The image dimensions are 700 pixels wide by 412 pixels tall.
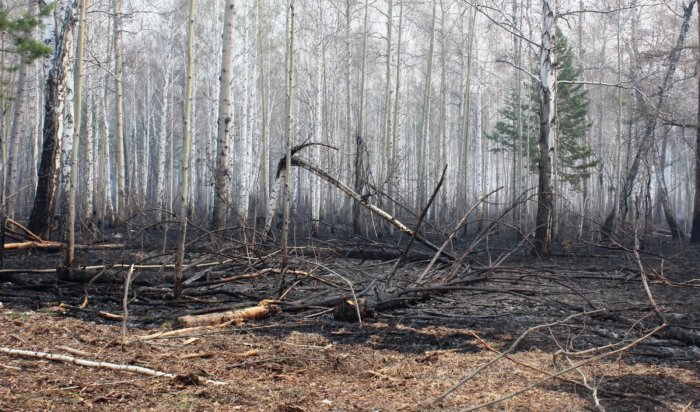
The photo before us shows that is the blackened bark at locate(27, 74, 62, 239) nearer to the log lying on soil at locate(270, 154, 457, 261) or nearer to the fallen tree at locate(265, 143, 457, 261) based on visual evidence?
the fallen tree at locate(265, 143, 457, 261)

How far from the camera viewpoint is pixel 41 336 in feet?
14.9

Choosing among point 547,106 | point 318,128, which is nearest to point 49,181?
point 547,106

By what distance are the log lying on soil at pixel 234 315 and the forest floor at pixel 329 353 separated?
8 centimetres

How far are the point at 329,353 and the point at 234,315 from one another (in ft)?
4.32

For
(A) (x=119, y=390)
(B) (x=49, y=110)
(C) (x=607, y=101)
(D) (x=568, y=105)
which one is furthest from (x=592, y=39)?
(A) (x=119, y=390)

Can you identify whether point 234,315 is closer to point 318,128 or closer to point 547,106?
point 547,106

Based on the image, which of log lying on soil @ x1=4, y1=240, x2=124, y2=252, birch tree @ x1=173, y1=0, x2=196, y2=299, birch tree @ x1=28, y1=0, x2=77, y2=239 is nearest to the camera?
birch tree @ x1=173, y1=0, x2=196, y2=299

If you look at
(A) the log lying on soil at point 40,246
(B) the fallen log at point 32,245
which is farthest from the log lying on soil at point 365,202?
(B) the fallen log at point 32,245

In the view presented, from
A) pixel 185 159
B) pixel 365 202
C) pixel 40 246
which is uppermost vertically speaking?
pixel 185 159

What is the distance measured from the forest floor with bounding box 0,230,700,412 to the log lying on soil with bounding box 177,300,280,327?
0.08 meters

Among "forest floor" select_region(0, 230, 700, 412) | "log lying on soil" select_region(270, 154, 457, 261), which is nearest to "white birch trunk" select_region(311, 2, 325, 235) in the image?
"log lying on soil" select_region(270, 154, 457, 261)

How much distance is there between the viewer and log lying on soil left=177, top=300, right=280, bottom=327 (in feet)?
17.5

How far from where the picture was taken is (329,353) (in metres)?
4.66

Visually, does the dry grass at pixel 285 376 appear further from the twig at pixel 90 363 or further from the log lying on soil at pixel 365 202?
the log lying on soil at pixel 365 202
